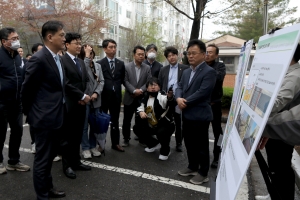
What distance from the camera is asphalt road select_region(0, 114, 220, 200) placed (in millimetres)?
2836

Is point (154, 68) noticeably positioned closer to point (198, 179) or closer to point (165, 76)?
point (165, 76)

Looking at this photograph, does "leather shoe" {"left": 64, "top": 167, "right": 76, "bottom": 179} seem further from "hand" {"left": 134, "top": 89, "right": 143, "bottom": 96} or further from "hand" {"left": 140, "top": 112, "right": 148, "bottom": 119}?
"hand" {"left": 134, "top": 89, "right": 143, "bottom": 96}

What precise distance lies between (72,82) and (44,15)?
12.8m

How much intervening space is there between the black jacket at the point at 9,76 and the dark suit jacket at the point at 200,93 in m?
2.37

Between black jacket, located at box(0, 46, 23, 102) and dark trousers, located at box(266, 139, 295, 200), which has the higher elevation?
black jacket, located at box(0, 46, 23, 102)

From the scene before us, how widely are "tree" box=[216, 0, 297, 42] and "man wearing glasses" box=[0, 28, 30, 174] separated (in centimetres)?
694

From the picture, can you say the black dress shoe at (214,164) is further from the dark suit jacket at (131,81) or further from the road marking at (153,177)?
the dark suit jacket at (131,81)

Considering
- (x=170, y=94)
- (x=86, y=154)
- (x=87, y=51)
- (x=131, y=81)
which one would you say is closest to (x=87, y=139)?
(x=86, y=154)

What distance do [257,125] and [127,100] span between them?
3.53 m

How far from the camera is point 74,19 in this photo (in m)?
14.3

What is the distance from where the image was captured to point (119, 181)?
10.4ft

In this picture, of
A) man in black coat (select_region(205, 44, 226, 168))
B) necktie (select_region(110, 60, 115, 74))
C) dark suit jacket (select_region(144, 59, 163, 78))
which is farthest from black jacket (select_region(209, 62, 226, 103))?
necktie (select_region(110, 60, 115, 74))

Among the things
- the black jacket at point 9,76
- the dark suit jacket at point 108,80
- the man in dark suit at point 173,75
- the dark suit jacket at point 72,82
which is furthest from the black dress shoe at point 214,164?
the black jacket at point 9,76

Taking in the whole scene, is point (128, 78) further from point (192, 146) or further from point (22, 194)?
point (22, 194)
